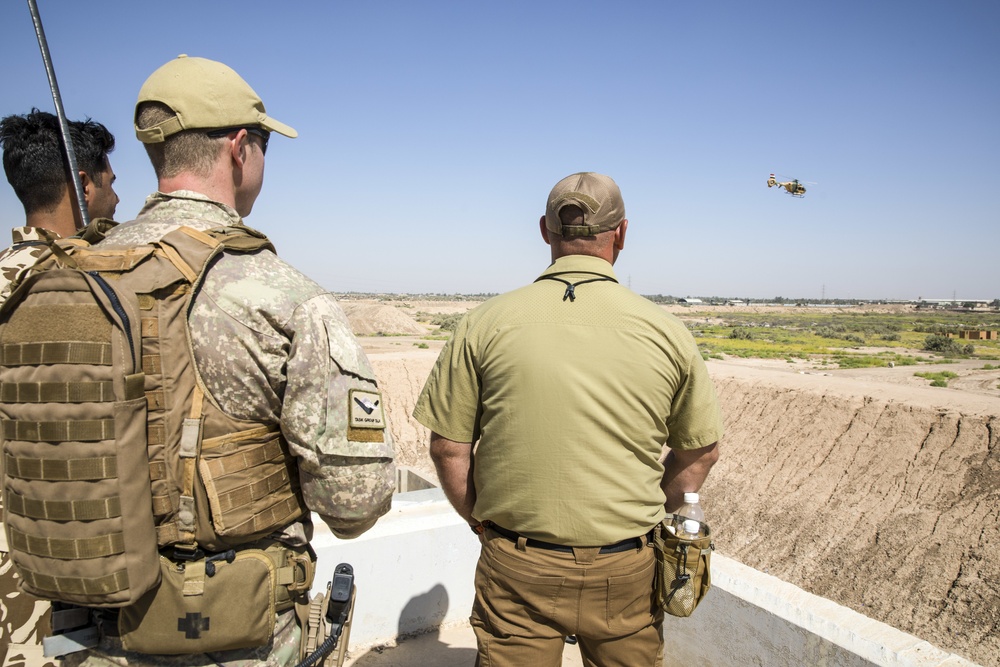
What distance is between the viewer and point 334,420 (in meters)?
1.66

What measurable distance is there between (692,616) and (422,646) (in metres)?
1.87

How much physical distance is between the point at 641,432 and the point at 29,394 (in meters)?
1.68

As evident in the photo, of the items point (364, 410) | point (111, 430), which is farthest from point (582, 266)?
point (111, 430)

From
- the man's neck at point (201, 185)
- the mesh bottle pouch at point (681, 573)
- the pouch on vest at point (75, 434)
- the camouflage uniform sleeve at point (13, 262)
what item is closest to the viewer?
the pouch on vest at point (75, 434)

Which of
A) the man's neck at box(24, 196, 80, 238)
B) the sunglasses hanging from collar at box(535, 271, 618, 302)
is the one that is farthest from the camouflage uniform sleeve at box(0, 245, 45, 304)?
the sunglasses hanging from collar at box(535, 271, 618, 302)

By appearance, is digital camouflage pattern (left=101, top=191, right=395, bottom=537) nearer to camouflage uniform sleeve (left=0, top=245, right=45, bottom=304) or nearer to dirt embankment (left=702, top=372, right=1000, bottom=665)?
camouflage uniform sleeve (left=0, top=245, right=45, bottom=304)

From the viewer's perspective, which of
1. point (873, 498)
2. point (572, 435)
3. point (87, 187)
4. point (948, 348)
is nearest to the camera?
point (572, 435)

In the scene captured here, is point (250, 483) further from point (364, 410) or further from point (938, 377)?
point (938, 377)

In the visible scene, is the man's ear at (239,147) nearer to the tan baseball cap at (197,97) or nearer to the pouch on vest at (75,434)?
the tan baseball cap at (197,97)

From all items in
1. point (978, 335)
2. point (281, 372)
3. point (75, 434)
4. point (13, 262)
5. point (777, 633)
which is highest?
point (13, 262)

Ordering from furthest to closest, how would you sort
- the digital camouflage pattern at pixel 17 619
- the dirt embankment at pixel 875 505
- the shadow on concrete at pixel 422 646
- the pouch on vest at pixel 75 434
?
the dirt embankment at pixel 875 505 → the shadow on concrete at pixel 422 646 → the digital camouflage pattern at pixel 17 619 → the pouch on vest at pixel 75 434

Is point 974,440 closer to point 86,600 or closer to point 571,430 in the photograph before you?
point 571,430

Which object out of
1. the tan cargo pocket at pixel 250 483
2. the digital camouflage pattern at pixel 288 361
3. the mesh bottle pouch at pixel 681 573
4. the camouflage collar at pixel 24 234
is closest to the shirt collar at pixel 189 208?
the digital camouflage pattern at pixel 288 361

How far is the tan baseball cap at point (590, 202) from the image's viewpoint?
2193 millimetres
